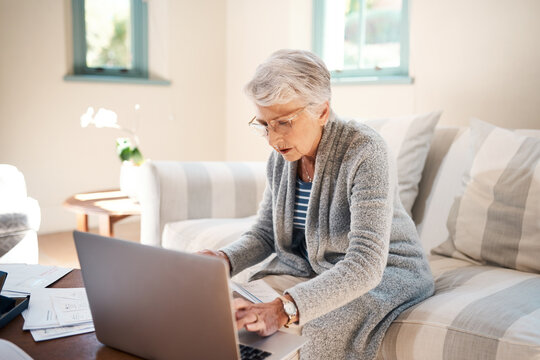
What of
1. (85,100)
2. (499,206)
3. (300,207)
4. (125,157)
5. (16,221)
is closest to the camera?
(300,207)

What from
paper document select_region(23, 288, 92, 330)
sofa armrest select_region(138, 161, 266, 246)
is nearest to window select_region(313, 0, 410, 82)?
sofa armrest select_region(138, 161, 266, 246)

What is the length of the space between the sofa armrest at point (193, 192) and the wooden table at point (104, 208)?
170 mm

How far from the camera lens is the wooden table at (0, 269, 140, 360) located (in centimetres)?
88

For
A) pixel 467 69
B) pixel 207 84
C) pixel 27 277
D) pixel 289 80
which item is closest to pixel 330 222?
pixel 289 80

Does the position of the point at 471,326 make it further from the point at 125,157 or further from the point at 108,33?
the point at 108,33

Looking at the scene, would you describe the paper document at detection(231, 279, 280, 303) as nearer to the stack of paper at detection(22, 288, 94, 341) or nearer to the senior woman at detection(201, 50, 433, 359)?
the senior woman at detection(201, 50, 433, 359)

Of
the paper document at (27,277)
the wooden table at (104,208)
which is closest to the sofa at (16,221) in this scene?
the wooden table at (104,208)

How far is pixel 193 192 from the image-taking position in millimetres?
2148

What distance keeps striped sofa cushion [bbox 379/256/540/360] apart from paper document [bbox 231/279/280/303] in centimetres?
31

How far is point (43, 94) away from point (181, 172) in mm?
1973

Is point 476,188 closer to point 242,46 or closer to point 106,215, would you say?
point 106,215

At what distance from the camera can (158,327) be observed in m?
0.83

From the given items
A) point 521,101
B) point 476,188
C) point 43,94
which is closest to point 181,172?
point 476,188

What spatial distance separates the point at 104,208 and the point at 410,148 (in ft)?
4.26
